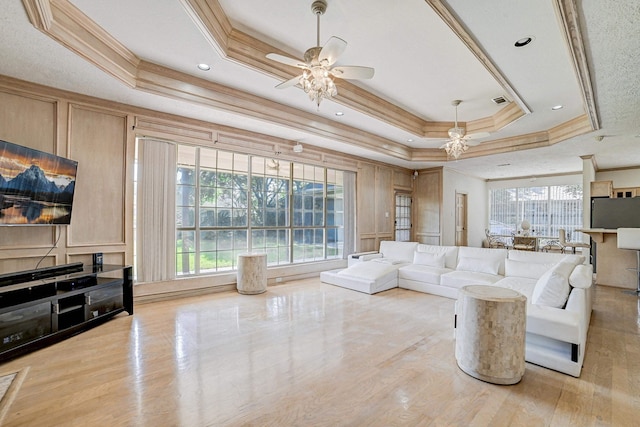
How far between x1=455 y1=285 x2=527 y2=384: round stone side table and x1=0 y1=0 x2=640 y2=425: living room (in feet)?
0.38

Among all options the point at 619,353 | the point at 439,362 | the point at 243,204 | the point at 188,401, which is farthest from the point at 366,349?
the point at 243,204

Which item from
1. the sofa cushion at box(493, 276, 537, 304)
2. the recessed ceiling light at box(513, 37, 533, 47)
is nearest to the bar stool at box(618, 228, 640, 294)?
the sofa cushion at box(493, 276, 537, 304)

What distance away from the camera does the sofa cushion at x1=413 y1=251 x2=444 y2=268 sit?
18.4 ft

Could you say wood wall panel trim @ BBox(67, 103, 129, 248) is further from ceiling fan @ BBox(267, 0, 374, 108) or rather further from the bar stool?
the bar stool

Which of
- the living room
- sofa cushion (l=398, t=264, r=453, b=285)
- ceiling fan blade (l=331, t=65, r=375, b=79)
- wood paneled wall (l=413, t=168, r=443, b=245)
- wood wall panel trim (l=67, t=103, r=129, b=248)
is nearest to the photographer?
the living room

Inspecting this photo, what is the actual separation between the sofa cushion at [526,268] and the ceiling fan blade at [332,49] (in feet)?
13.9

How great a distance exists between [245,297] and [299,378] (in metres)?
2.63

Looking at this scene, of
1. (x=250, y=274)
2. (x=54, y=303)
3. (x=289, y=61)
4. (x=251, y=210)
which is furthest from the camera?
(x=251, y=210)

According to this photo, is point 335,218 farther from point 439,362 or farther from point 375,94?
point 439,362

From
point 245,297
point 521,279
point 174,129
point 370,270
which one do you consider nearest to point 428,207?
point 370,270

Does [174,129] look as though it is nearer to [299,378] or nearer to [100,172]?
[100,172]

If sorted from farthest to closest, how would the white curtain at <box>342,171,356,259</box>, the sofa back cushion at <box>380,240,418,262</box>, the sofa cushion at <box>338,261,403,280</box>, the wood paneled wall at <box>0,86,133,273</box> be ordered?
the white curtain at <box>342,171,356,259</box>, the sofa back cushion at <box>380,240,418,262</box>, the sofa cushion at <box>338,261,403,280</box>, the wood paneled wall at <box>0,86,133,273</box>

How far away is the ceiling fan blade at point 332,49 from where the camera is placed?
2.49 metres

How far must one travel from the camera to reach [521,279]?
14.4 feet
